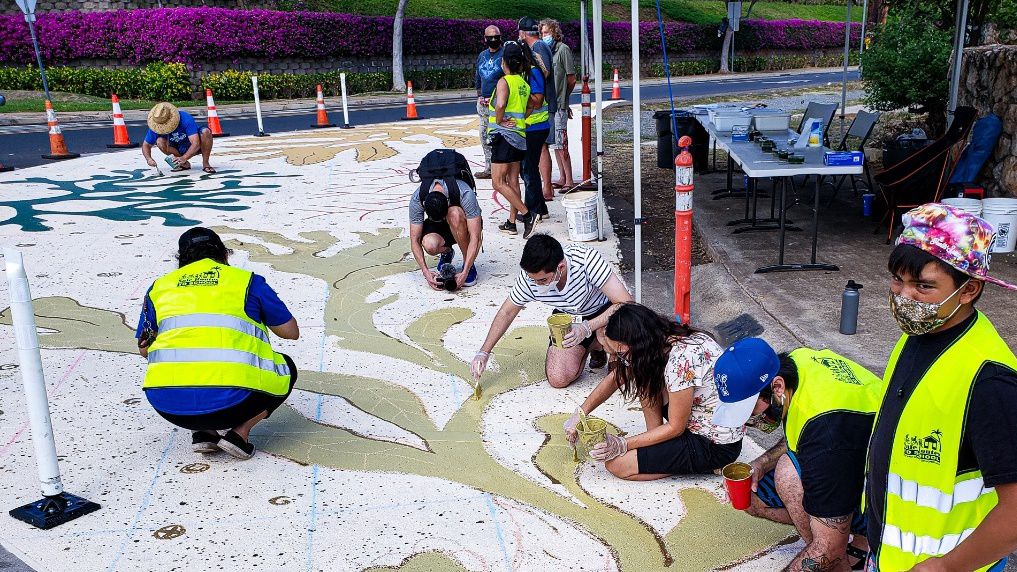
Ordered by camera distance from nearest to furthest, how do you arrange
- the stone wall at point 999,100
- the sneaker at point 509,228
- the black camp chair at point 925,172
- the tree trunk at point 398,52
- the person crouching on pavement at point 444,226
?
1. the person crouching on pavement at point 444,226
2. the black camp chair at point 925,172
3. the stone wall at point 999,100
4. the sneaker at point 509,228
5. the tree trunk at point 398,52

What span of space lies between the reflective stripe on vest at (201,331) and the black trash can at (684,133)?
800cm

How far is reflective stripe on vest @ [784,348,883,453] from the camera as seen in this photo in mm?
2646

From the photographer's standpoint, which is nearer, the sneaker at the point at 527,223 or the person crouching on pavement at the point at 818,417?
the person crouching on pavement at the point at 818,417

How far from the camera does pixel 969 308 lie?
2016 mm

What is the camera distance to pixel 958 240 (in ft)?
6.43

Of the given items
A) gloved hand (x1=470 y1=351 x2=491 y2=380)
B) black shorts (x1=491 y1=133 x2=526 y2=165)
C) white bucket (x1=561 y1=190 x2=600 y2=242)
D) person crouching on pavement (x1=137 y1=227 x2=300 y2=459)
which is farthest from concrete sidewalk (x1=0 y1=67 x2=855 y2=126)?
gloved hand (x1=470 y1=351 x2=491 y2=380)

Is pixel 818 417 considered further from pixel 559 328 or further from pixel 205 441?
pixel 205 441

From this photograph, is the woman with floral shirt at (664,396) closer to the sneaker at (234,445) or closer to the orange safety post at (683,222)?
the orange safety post at (683,222)

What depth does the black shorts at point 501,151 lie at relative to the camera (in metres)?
7.76

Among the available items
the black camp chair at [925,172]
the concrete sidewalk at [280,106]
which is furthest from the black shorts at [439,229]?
the concrete sidewalk at [280,106]

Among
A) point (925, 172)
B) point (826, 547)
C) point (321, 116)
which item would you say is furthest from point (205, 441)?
point (321, 116)

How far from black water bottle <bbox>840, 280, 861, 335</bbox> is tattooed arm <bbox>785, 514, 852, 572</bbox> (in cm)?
248

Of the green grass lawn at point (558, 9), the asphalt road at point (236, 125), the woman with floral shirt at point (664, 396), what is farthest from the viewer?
the green grass lawn at point (558, 9)

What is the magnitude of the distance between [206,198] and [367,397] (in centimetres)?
592
